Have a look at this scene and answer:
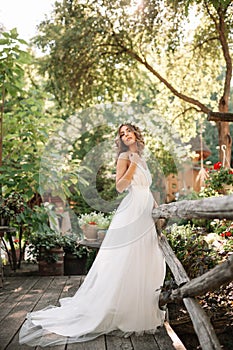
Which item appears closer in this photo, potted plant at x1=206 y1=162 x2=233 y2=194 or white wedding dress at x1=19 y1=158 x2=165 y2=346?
white wedding dress at x1=19 y1=158 x2=165 y2=346

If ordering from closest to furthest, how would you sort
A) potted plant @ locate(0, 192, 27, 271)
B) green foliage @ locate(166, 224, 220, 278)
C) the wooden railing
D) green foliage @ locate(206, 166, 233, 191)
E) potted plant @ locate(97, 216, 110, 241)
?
the wooden railing → green foliage @ locate(166, 224, 220, 278) → potted plant @ locate(0, 192, 27, 271) → potted plant @ locate(97, 216, 110, 241) → green foliage @ locate(206, 166, 233, 191)

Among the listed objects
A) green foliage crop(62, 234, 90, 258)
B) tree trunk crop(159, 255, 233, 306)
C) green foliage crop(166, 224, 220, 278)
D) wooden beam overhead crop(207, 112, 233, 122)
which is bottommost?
green foliage crop(62, 234, 90, 258)

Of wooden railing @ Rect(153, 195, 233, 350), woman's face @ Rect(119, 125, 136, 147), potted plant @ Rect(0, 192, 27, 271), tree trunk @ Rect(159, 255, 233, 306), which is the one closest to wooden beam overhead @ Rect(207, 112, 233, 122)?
wooden railing @ Rect(153, 195, 233, 350)

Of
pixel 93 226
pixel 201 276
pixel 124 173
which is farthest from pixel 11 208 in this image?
pixel 201 276

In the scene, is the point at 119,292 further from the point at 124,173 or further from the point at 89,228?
the point at 89,228

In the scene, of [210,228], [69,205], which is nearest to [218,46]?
[210,228]

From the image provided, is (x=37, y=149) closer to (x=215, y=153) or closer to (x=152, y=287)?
(x=152, y=287)

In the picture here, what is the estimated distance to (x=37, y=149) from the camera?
648 centimetres

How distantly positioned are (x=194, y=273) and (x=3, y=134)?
3.66 metres

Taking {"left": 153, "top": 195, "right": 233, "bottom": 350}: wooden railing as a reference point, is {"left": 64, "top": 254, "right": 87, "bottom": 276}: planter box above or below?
below

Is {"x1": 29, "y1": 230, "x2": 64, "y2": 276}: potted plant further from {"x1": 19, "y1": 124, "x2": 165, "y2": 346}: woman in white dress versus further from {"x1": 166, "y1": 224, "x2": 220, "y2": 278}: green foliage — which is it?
{"x1": 19, "y1": 124, "x2": 165, "y2": 346}: woman in white dress

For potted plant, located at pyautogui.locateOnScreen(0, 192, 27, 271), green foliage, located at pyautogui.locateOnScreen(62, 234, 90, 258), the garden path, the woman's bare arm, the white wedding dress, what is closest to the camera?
the garden path

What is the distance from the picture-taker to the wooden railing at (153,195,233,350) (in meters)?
2.10

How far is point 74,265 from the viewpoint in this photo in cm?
620
